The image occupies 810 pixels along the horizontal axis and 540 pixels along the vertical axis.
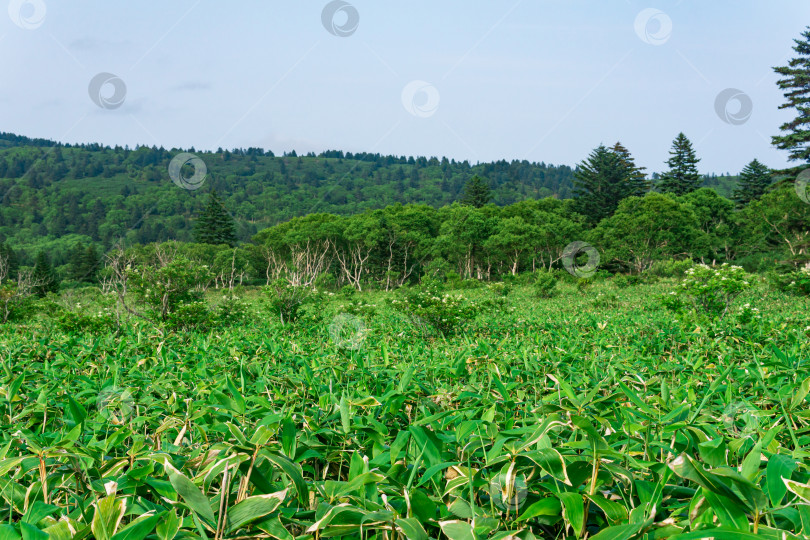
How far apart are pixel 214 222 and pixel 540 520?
201 ft

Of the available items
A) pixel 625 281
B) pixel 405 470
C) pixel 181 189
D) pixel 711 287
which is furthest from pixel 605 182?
pixel 181 189

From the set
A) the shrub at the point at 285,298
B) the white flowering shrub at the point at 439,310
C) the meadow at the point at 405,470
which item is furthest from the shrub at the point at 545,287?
the meadow at the point at 405,470

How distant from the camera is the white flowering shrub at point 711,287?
344 inches

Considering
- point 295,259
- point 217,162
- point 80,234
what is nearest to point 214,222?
point 295,259

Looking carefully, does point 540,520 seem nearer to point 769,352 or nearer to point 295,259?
point 769,352

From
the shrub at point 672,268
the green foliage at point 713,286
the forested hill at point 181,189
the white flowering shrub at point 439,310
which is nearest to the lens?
the green foliage at point 713,286

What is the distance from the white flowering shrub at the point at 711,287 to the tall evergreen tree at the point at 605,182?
38674 mm

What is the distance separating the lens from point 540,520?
2.71ft

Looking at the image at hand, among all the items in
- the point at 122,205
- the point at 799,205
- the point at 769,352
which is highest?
the point at 122,205

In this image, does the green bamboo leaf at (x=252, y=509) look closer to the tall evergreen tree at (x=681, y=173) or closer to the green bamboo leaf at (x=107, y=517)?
the green bamboo leaf at (x=107, y=517)

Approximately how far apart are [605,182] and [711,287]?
40.4 meters

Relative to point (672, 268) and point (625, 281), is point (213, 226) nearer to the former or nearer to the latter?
point (625, 281)

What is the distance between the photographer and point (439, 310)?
885 centimetres

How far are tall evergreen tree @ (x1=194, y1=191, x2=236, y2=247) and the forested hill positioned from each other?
29387 millimetres
